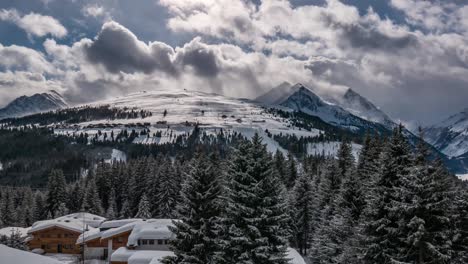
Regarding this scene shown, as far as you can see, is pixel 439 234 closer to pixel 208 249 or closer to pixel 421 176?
pixel 421 176

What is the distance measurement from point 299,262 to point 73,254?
52.5m

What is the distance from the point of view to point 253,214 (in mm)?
27016

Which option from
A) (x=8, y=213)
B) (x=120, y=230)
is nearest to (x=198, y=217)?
(x=120, y=230)

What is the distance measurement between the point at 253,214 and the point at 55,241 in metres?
63.4

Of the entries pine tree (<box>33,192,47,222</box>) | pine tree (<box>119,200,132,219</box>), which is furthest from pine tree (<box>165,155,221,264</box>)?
pine tree (<box>33,192,47,222</box>)

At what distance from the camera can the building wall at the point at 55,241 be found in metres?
77.6

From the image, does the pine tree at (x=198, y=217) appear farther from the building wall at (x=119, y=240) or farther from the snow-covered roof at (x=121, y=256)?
the building wall at (x=119, y=240)

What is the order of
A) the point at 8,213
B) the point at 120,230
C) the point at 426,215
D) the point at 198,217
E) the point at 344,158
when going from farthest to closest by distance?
the point at 8,213 → the point at 120,230 → the point at 344,158 → the point at 198,217 → the point at 426,215

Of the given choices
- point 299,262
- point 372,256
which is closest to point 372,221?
point 372,256

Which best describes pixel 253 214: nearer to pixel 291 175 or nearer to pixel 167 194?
pixel 167 194

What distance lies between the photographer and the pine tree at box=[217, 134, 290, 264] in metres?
26.5

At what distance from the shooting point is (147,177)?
93.1m

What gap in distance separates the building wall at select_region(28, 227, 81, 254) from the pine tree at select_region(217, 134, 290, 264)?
193 ft

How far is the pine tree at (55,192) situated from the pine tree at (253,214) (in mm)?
77800
